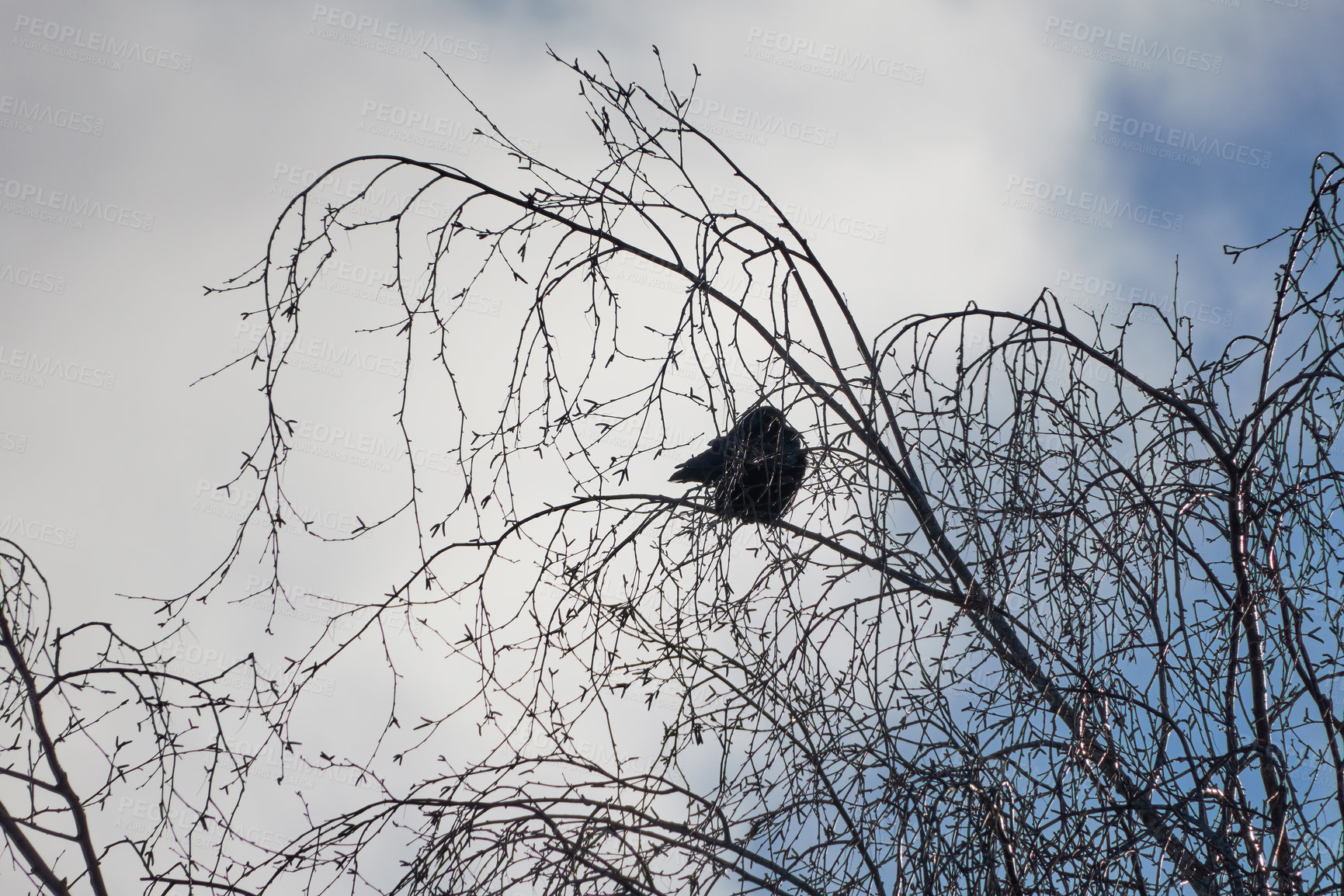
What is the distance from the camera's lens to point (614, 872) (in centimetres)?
238

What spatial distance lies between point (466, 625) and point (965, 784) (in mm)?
1315

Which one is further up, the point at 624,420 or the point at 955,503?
the point at 624,420

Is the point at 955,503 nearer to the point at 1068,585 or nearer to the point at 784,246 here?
the point at 1068,585

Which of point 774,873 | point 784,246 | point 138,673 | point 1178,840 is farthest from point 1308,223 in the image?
point 138,673

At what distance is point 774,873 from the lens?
2.60m

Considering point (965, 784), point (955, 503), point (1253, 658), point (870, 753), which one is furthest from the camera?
point (1253, 658)

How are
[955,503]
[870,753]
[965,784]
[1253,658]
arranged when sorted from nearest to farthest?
[965,784] → [870,753] → [955,503] → [1253,658]

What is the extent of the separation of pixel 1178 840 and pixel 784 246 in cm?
177

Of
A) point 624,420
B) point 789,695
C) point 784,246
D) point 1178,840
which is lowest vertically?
point 1178,840

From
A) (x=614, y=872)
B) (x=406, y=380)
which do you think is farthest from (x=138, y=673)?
(x=614, y=872)

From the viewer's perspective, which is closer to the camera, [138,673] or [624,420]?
[624,420]

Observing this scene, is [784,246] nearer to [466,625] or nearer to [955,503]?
[955,503]

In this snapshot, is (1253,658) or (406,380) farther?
(1253,658)

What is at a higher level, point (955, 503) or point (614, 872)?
point (955, 503)
